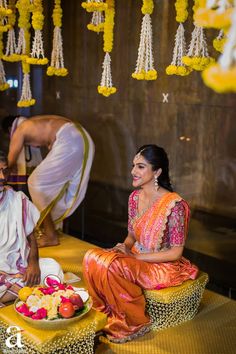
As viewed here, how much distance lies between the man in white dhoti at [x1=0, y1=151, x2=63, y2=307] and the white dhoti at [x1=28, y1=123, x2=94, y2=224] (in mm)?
1404

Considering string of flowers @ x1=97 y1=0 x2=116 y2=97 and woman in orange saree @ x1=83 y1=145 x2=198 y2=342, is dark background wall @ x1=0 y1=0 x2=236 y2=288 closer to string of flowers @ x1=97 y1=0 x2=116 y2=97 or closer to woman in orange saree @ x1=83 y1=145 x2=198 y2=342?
string of flowers @ x1=97 y1=0 x2=116 y2=97

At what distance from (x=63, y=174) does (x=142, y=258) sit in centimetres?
179

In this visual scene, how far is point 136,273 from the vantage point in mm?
3070

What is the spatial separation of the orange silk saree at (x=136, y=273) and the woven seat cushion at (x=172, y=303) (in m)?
0.04

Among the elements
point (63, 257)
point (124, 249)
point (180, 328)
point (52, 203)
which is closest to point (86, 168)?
point (52, 203)

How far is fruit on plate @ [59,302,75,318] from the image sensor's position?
8.41ft

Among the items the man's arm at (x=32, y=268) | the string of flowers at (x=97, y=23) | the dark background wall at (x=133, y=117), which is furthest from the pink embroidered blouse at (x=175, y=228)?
the string of flowers at (x=97, y=23)

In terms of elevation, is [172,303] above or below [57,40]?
below

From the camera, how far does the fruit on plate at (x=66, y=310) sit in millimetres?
2564

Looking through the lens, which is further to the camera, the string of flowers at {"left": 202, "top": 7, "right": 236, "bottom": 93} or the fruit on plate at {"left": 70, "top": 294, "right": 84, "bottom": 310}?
the fruit on plate at {"left": 70, "top": 294, "right": 84, "bottom": 310}

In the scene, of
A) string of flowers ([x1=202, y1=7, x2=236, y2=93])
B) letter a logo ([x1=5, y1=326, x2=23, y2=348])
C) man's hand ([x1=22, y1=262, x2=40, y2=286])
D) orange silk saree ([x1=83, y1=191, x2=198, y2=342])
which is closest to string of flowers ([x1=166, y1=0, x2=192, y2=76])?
orange silk saree ([x1=83, y1=191, x2=198, y2=342])

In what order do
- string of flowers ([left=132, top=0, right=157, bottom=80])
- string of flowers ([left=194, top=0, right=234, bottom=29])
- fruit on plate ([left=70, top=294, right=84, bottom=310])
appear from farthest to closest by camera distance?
string of flowers ([left=132, top=0, right=157, bottom=80]) → fruit on plate ([left=70, top=294, right=84, bottom=310]) → string of flowers ([left=194, top=0, right=234, bottom=29])

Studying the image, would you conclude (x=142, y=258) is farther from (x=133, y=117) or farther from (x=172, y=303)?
(x=133, y=117)

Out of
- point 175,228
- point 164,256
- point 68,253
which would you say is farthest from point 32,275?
point 68,253
